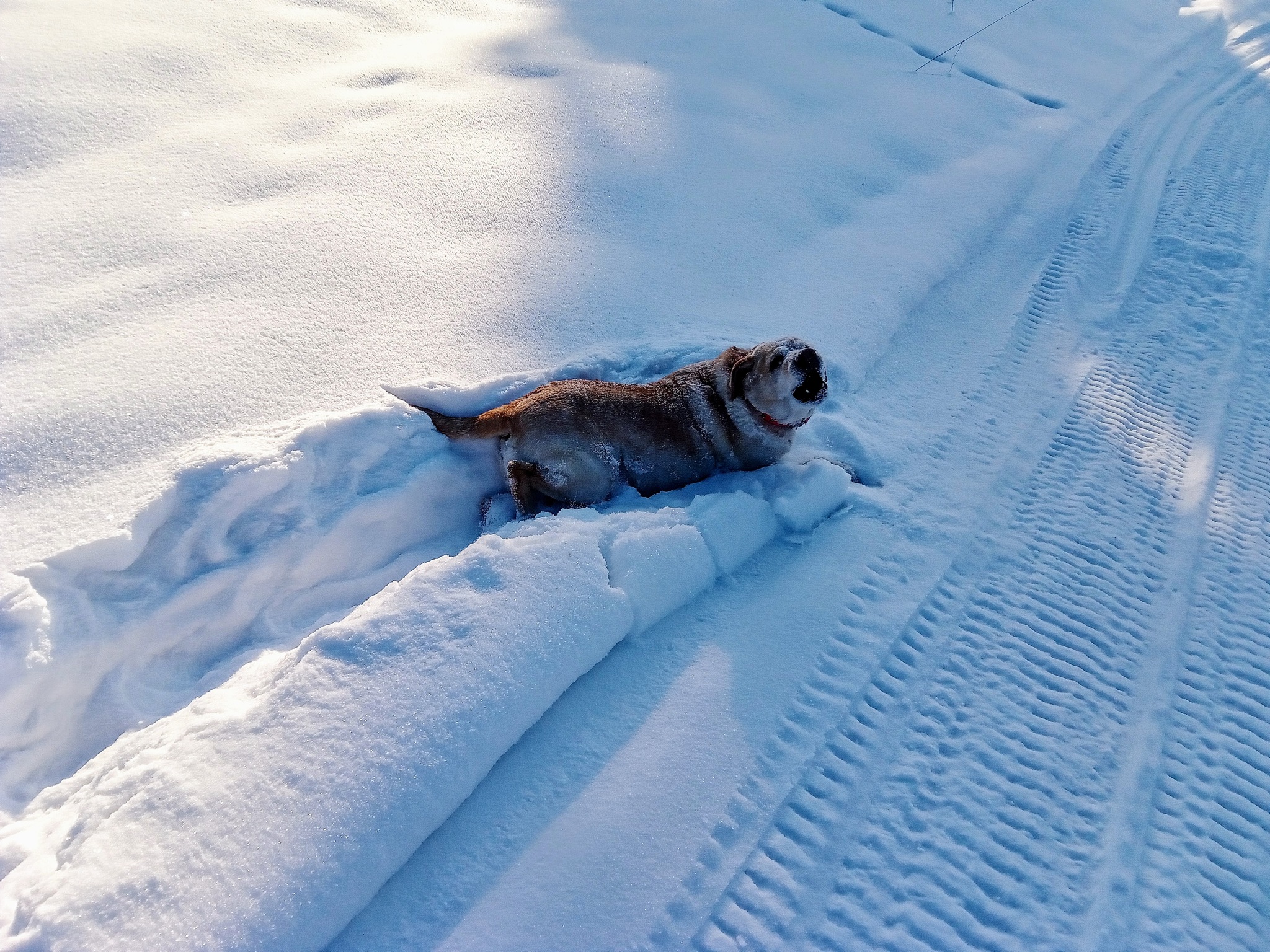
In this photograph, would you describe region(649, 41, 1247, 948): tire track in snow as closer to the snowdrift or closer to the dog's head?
the snowdrift

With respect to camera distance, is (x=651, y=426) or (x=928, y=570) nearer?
(x=928, y=570)

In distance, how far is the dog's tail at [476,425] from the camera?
3635mm

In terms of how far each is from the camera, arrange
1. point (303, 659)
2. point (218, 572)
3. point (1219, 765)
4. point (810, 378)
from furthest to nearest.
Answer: point (810, 378) → point (218, 572) → point (1219, 765) → point (303, 659)

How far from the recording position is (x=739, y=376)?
148 inches

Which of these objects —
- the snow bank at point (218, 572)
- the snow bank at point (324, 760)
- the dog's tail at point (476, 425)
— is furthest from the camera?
the dog's tail at point (476, 425)

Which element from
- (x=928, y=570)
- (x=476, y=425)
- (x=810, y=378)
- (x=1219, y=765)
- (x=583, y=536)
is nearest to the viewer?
(x=1219, y=765)

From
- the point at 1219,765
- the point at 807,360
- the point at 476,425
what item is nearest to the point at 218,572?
the point at 476,425

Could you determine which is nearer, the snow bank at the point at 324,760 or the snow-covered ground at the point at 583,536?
the snow bank at the point at 324,760

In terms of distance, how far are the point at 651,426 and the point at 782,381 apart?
2.10 feet

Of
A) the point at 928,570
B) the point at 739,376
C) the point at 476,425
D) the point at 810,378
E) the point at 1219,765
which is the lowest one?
the point at 1219,765

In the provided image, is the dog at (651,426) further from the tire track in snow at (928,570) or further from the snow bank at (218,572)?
the tire track in snow at (928,570)

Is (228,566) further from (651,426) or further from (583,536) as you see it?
(651,426)

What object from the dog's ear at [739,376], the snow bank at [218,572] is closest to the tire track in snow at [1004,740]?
the dog's ear at [739,376]

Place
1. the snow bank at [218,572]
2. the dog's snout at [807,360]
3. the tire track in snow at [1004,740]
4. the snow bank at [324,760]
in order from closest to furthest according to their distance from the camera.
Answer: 1. the snow bank at [324,760]
2. the tire track in snow at [1004,740]
3. the snow bank at [218,572]
4. the dog's snout at [807,360]
